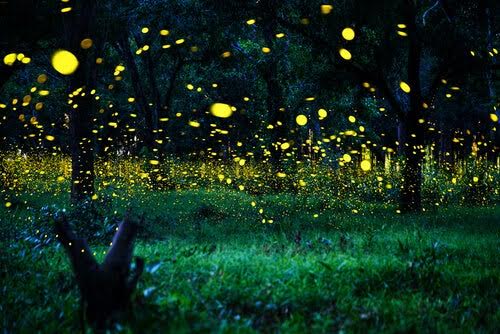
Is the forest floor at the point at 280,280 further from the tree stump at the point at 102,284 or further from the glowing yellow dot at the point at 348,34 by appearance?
the glowing yellow dot at the point at 348,34

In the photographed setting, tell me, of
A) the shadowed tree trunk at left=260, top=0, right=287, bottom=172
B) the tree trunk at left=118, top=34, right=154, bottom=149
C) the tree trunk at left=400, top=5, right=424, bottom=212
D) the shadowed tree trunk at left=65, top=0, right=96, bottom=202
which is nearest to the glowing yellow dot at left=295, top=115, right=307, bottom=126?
the shadowed tree trunk at left=260, top=0, right=287, bottom=172

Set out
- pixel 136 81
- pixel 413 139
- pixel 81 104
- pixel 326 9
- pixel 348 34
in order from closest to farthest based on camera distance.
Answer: pixel 326 9, pixel 81 104, pixel 348 34, pixel 413 139, pixel 136 81

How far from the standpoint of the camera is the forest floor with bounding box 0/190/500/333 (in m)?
3.76

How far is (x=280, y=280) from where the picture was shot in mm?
4930

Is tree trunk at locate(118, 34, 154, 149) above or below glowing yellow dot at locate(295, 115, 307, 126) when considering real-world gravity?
above

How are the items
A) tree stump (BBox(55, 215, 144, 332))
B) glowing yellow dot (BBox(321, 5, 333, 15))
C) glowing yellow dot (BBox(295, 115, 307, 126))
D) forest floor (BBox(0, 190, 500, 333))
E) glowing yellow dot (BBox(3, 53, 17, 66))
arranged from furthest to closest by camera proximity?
glowing yellow dot (BBox(295, 115, 307, 126)) → glowing yellow dot (BBox(321, 5, 333, 15)) → glowing yellow dot (BBox(3, 53, 17, 66)) → forest floor (BBox(0, 190, 500, 333)) → tree stump (BBox(55, 215, 144, 332))

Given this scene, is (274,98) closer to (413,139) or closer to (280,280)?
(413,139)

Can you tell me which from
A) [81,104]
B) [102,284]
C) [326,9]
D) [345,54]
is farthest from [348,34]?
[102,284]

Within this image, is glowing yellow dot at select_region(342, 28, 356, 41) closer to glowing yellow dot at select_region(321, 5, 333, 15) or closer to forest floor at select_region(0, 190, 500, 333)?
glowing yellow dot at select_region(321, 5, 333, 15)

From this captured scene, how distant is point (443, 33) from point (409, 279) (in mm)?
8742

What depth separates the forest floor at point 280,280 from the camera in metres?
3.76

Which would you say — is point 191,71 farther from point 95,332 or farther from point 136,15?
point 95,332

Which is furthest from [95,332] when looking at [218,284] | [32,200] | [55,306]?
[32,200]

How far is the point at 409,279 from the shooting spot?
5.10m
